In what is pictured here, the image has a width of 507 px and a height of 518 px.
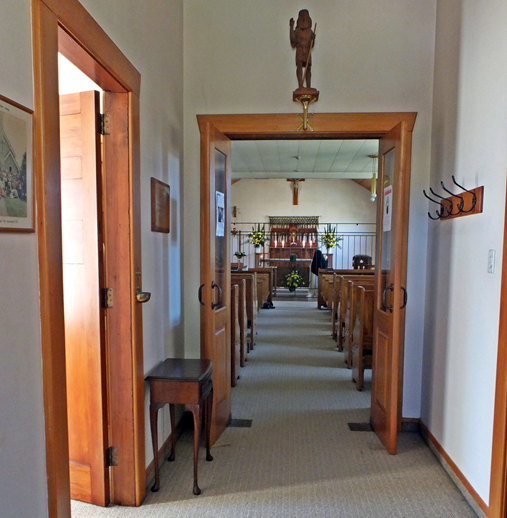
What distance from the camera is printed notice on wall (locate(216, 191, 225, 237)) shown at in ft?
8.94

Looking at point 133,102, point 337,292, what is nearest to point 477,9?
point 133,102

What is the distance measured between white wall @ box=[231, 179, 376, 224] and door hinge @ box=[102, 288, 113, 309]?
11.3 meters

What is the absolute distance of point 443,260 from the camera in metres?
2.42

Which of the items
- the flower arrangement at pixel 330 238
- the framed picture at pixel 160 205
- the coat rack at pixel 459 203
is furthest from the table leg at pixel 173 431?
the flower arrangement at pixel 330 238

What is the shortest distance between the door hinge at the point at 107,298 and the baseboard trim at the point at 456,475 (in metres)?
2.05

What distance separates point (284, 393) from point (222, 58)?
110 inches

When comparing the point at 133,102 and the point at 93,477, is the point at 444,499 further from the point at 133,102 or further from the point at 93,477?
the point at 133,102

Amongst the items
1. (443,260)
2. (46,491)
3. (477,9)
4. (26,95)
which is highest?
(477,9)

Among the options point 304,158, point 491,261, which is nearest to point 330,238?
point 304,158

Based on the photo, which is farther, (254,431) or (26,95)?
(254,431)

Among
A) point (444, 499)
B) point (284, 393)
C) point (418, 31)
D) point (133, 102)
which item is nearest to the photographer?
point (133, 102)

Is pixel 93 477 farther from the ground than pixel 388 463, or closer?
farther from the ground

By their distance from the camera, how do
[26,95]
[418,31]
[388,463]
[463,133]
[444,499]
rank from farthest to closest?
[418,31]
[388,463]
[463,133]
[444,499]
[26,95]

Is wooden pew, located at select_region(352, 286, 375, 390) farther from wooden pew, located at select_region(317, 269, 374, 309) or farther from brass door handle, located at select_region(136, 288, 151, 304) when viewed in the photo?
wooden pew, located at select_region(317, 269, 374, 309)
